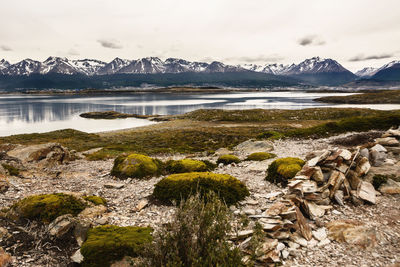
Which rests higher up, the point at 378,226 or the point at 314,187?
the point at 314,187

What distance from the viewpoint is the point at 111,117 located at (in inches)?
4318

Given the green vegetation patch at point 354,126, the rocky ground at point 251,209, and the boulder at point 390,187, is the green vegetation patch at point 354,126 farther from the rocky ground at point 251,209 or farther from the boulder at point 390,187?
the boulder at point 390,187

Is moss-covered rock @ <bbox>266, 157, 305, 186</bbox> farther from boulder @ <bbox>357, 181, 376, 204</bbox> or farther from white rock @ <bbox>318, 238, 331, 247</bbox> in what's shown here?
white rock @ <bbox>318, 238, 331, 247</bbox>

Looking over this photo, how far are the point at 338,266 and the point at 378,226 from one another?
10.6 ft

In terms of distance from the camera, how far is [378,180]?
38.4 feet

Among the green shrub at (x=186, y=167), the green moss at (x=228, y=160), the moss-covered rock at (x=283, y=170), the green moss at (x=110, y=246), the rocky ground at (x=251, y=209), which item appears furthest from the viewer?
the green moss at (x=228, y=160)

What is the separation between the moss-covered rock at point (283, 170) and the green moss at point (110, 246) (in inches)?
333

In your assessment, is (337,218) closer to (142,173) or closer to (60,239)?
(60,239)

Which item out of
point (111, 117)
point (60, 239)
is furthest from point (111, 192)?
point (111, 117)

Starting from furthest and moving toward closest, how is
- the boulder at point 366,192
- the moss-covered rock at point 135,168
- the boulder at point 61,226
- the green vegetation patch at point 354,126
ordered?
the green vegetation patch at point 354,126, the moss-covered rock at point 135,168, the boulder at point 366,192, the boulder at point 61,226

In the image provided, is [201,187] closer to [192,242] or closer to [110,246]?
[110,246]

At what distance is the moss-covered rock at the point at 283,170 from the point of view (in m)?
13.1

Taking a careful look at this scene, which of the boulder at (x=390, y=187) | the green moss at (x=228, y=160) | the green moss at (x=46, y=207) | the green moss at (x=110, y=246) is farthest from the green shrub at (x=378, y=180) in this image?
the green moss at (x=46, y=207)

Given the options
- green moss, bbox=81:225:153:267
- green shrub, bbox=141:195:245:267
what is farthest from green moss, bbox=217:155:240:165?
green shrub, bbox=141:195:245:267
